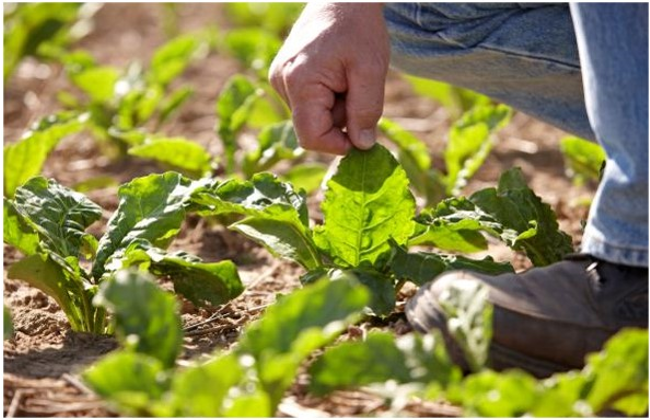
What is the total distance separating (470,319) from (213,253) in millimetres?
1180

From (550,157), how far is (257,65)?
0.91 m

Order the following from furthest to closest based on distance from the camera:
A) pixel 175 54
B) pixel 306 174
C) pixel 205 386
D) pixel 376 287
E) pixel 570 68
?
pixel 175 54 < pixel 306 174 < pixel 570 68 < pixel 376 287 < pixel 205 386

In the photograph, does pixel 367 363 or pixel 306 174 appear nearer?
pixel 367 363

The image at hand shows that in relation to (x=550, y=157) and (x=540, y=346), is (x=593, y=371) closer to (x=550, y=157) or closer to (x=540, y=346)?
Result: (x=540, y=346)

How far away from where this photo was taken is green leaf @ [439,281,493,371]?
1639 mm

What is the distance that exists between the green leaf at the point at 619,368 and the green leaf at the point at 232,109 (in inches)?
60.2

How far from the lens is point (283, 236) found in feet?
7.07

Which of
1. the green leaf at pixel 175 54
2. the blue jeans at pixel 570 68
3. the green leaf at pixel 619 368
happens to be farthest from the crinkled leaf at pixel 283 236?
the green leaf at pixel 175 54

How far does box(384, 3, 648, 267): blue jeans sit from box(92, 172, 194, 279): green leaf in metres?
0.58

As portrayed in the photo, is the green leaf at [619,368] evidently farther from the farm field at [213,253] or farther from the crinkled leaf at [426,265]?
the crinkled leaf at [426,265]

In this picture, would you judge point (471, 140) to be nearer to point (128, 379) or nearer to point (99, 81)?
point (99, 81)

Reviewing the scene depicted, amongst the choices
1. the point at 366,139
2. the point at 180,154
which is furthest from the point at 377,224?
the point at 180,154

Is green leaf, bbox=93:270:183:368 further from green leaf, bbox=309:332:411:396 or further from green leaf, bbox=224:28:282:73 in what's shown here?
green leaf, bbox=224:28:282:73

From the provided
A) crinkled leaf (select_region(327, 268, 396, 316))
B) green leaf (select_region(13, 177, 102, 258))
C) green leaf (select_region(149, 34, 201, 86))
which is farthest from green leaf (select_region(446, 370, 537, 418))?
green leaf (select_region(149, 34, 201, 86))
